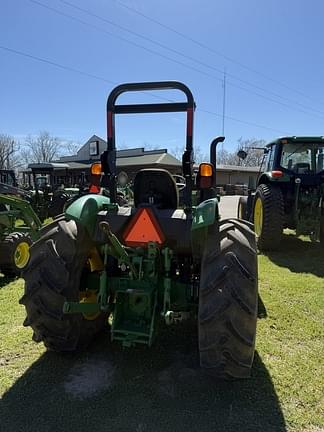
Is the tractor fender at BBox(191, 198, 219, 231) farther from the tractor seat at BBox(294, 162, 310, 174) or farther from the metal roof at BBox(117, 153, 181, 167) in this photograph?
the metal roof at BBox(117, 153, 181, 167)

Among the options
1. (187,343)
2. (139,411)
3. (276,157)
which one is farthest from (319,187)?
(139,411)

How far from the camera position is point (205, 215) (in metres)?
2.65

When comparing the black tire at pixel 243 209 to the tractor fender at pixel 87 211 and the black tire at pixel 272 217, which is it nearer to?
the black tire at pixel 272 217

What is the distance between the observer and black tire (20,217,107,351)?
9.00 ft

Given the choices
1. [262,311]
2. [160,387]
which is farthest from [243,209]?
[160,387]

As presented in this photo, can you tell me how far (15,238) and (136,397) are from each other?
12.9 ft

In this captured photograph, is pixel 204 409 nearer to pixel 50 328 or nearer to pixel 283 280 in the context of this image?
pixel 50 328

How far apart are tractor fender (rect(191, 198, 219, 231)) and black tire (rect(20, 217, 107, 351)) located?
0.90 metres

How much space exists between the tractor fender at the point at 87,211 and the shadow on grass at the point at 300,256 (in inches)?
166

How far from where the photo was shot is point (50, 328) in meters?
2.81

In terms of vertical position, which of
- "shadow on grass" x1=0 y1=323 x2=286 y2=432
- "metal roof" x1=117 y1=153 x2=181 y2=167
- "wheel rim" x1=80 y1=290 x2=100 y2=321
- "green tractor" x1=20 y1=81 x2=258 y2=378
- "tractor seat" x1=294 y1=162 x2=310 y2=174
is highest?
"metal roof" x1=117 y1=153 x2=181 y2=167

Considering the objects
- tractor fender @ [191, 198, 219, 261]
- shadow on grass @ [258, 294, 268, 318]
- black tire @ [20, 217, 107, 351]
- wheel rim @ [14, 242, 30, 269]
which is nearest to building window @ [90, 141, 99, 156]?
wheel rim @ [14, 242, 30, 269]

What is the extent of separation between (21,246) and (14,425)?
387 centimetres

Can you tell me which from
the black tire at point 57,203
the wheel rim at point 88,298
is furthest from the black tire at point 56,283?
the black tire at point 57,203
